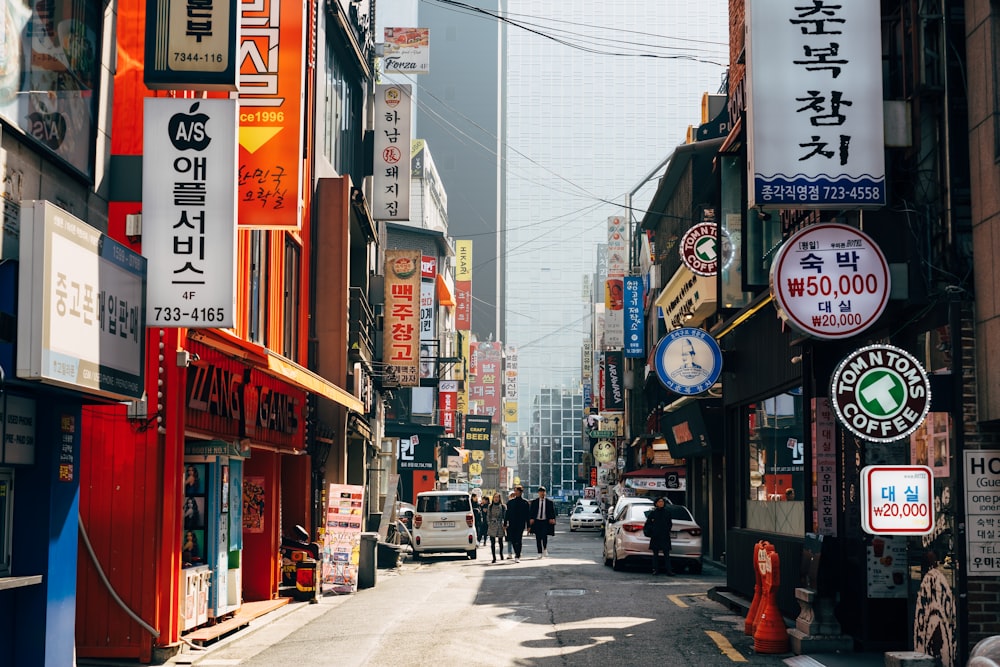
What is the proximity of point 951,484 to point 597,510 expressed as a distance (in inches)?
1977

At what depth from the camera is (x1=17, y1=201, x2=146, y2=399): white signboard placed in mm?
8789

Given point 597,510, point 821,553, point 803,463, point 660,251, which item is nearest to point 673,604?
point 803,463

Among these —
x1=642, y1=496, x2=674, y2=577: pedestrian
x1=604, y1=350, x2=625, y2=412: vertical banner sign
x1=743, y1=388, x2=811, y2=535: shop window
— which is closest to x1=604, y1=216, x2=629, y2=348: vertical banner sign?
x1=604, y1=350, x2=625, y2=412: vertical banner sign

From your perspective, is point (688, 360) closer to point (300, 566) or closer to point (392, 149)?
point (300, 566)

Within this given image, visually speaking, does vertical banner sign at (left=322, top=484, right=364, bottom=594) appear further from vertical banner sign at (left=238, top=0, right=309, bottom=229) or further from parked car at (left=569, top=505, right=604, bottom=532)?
parked car at (left=569, top=505, right=604, bottom=532)

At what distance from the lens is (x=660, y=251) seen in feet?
153

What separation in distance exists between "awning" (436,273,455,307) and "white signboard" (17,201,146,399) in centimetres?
6323

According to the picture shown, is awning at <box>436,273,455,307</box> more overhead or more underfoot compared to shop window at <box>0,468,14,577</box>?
more overhead

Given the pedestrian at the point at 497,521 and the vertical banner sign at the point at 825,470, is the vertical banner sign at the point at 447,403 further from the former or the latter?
the vertical banner sign at the point at 825,470

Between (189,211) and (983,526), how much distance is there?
8.16 m

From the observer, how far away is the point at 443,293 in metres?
78.9

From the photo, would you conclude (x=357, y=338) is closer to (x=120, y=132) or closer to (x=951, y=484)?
(x=120, y=132)

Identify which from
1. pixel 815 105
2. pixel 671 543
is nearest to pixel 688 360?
pixel 671 543

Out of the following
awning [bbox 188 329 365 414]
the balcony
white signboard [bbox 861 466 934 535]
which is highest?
the balcony
